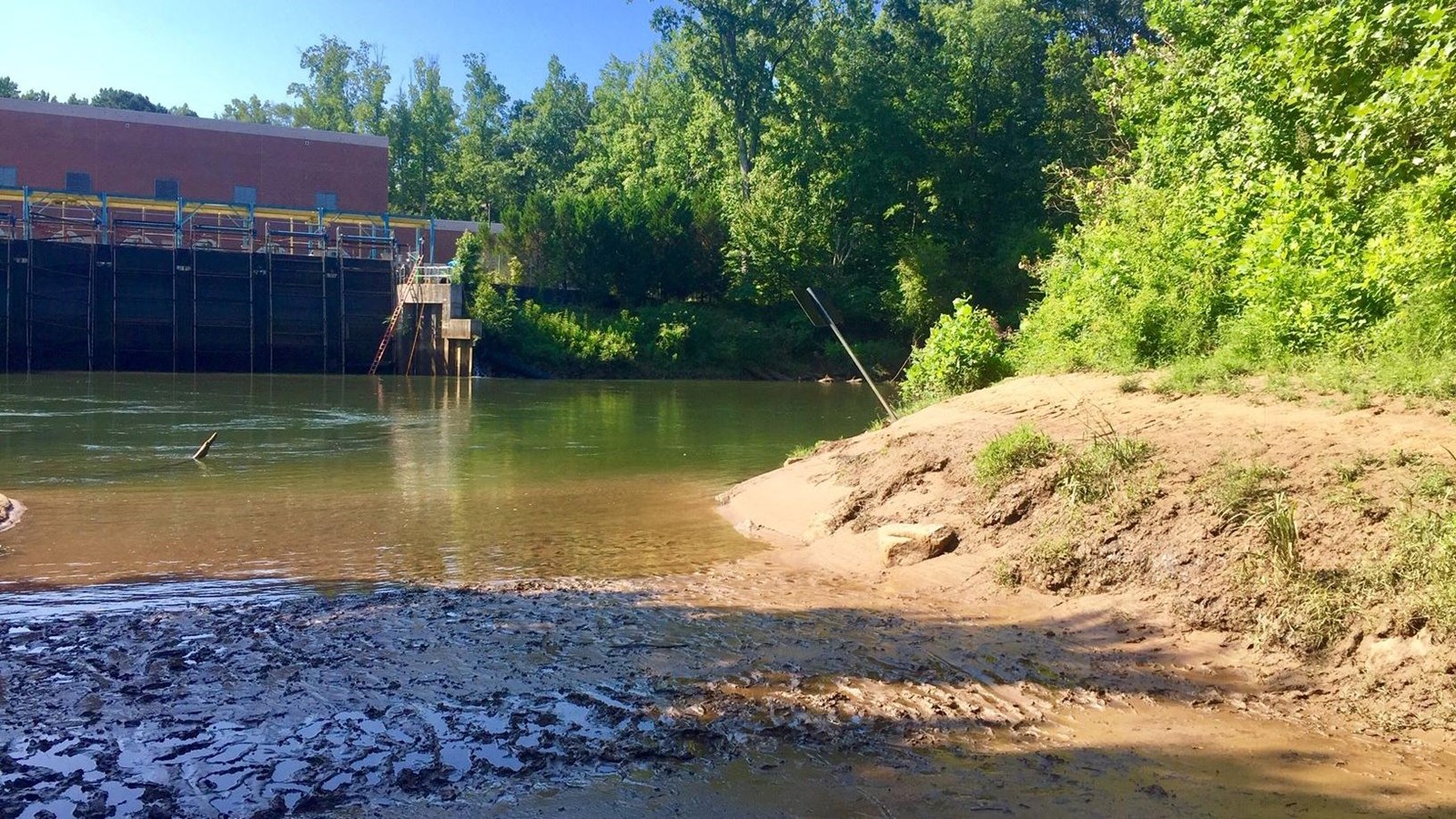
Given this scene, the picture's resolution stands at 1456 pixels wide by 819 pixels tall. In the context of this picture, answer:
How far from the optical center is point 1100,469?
868 cm

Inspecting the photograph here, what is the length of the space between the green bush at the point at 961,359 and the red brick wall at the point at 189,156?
47605mm

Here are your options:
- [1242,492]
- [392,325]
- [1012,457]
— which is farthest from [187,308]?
[1242,492]

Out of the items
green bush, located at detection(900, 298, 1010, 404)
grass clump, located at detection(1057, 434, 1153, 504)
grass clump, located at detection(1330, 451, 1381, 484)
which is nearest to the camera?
grass clump, located at detection(1330, 451, 1381, 484)

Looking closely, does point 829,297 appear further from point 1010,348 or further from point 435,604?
point 435,604

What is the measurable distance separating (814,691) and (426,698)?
204cm

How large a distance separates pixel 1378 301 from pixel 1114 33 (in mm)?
58125

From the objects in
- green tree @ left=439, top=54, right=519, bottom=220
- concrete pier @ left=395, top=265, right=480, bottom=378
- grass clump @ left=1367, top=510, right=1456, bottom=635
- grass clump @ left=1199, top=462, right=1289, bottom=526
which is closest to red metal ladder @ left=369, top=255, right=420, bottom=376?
concrete pier @ left=395, top=265, right=480, bottom=378

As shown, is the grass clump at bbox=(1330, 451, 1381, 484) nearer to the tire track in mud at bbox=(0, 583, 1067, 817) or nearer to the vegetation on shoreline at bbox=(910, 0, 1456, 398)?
the vegetation on shoreline at bbox=(910, 0, 1456, 398)

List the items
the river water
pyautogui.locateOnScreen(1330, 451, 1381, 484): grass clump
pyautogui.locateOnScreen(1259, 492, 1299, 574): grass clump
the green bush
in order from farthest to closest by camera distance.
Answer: the green bush
the river water
pyautogui.locateOnScreen(1330, 451, 1381, 484): grass clump
pyautogui.locateOnScreen(1259, 492, 1299, 574): grass clump

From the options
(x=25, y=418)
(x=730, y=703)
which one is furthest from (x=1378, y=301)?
(x=25, y=418)

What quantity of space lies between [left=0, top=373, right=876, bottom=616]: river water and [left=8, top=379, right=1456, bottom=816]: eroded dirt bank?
1.32 metres

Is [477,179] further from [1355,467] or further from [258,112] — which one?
[1355,467]

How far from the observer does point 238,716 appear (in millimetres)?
5371

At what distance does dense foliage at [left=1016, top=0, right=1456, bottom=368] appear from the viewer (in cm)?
870
